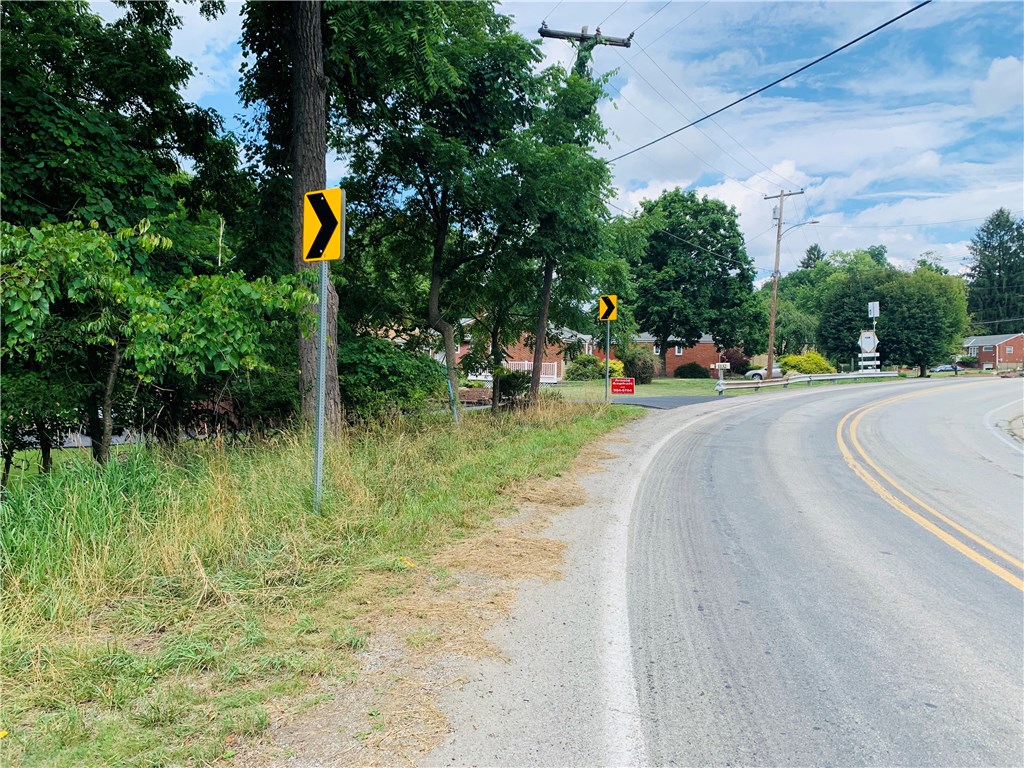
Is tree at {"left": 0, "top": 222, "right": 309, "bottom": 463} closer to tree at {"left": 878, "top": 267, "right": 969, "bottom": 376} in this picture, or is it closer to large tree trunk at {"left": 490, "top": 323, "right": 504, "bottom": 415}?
large tree trunk at {"left": 490, "top": 323, "right": 504, "bottom": 415}

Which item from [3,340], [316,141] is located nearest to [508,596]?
[3,340]

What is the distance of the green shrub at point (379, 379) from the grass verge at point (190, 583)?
3.13m

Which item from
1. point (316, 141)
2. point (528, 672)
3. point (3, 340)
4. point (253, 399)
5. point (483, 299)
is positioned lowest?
point (528, 672)

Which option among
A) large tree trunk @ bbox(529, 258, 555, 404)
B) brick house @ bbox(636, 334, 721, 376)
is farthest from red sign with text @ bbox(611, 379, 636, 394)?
brick house @ bbox(636, 334, 721, 376)

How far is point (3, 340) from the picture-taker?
580 centimetres

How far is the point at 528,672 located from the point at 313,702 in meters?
1.19

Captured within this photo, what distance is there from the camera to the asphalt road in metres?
3.00

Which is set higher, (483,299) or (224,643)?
(483,299)

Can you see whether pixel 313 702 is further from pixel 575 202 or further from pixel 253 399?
pixel 575 202

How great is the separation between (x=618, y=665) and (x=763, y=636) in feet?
3.77

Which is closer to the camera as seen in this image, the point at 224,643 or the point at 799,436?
the point at 224,643

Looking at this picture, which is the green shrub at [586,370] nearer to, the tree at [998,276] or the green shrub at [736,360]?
the green shrub at [736,360]

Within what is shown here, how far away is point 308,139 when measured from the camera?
360 inches

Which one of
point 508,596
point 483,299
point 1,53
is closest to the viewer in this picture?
point 508,596
